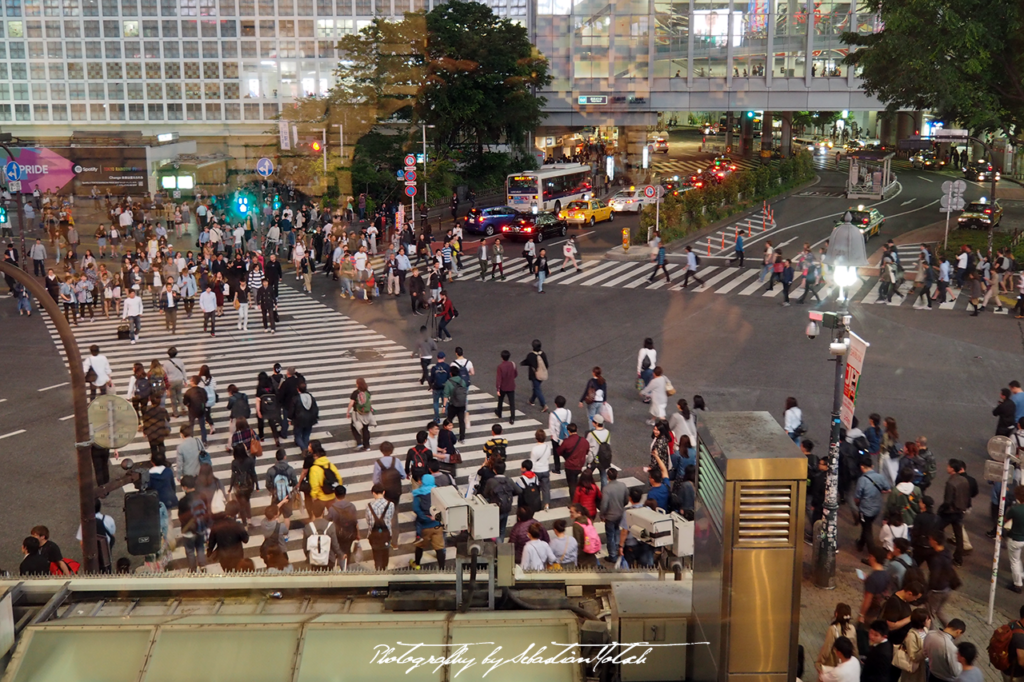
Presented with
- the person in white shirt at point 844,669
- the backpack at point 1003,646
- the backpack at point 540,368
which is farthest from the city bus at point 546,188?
the person in white shirt at point 844,669

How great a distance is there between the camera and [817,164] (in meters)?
83.1

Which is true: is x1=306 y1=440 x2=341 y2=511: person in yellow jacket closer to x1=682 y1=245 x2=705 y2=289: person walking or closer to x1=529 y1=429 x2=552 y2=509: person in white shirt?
x1=529 y1=429 x2=552 y2=509: person in white shirt

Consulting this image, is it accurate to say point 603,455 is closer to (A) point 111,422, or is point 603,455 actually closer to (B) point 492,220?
(A) point 111,422

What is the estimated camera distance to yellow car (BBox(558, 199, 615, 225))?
51219mm

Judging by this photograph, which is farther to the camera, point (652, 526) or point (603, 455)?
point (603, 455)

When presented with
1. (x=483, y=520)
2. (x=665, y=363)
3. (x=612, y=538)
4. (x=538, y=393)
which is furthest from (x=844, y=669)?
(x=665, y=363)

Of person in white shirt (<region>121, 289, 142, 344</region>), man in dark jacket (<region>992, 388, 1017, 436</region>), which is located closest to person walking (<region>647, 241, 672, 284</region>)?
person in white shirt (<region>121, 289, 142, 344</region>)

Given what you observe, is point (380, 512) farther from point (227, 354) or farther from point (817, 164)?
point (817, 164)

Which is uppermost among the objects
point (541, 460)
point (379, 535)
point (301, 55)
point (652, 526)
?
point (301, 55)

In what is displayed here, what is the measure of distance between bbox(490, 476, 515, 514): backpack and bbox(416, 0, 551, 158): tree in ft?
164

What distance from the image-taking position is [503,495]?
47.9ft

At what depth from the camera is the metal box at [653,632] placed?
7.12 meters

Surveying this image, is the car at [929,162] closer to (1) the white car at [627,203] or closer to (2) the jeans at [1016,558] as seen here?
(1) the white car at [627,203]

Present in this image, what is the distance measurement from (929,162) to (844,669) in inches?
3041
